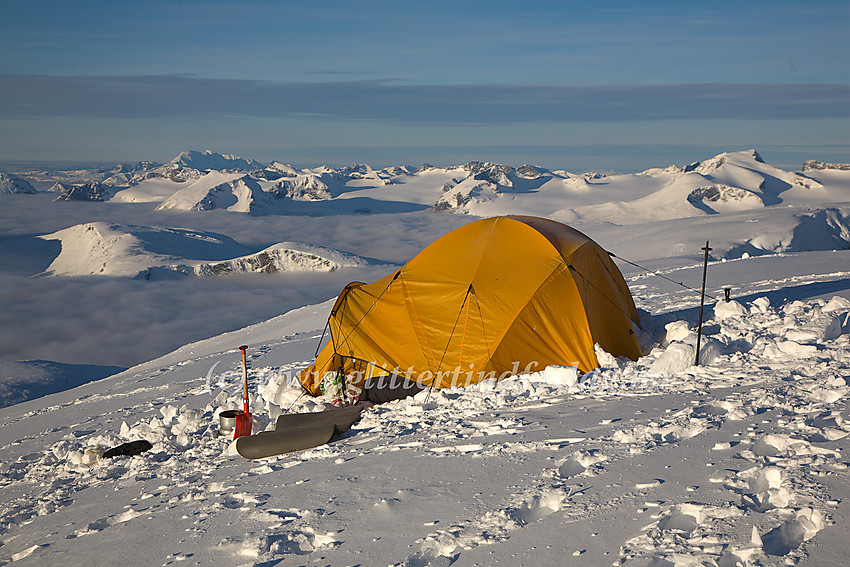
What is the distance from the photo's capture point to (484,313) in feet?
29.3

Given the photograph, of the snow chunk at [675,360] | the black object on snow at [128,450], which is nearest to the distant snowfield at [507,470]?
the snow chunk at [675,360]

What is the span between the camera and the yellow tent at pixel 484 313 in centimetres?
881

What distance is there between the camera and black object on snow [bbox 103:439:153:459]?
7.53 metres

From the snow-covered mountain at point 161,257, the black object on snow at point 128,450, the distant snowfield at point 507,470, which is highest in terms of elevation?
the distant snowfield at point 507,470

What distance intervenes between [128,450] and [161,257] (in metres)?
151

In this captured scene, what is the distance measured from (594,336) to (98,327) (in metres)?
108

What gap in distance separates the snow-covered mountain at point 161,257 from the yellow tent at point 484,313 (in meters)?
128

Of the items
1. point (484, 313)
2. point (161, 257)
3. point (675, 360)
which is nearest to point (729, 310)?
point (675, 360)

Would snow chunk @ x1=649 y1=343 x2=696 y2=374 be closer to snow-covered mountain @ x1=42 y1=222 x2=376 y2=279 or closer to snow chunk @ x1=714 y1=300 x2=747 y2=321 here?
snow chunk @ x1=714 y1=300 x2=747 y2=321

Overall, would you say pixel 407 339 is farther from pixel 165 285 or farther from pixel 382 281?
pixel 165 285

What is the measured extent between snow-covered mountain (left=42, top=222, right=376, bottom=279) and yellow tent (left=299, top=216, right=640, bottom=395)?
128043 mm

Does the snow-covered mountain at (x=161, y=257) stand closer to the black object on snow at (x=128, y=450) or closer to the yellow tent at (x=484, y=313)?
the yellow tent at (x=484, y=313)

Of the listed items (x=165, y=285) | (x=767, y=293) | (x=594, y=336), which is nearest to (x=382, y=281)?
(x=594, y=336)

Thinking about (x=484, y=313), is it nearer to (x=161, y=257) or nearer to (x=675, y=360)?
(x=675, y=360)
